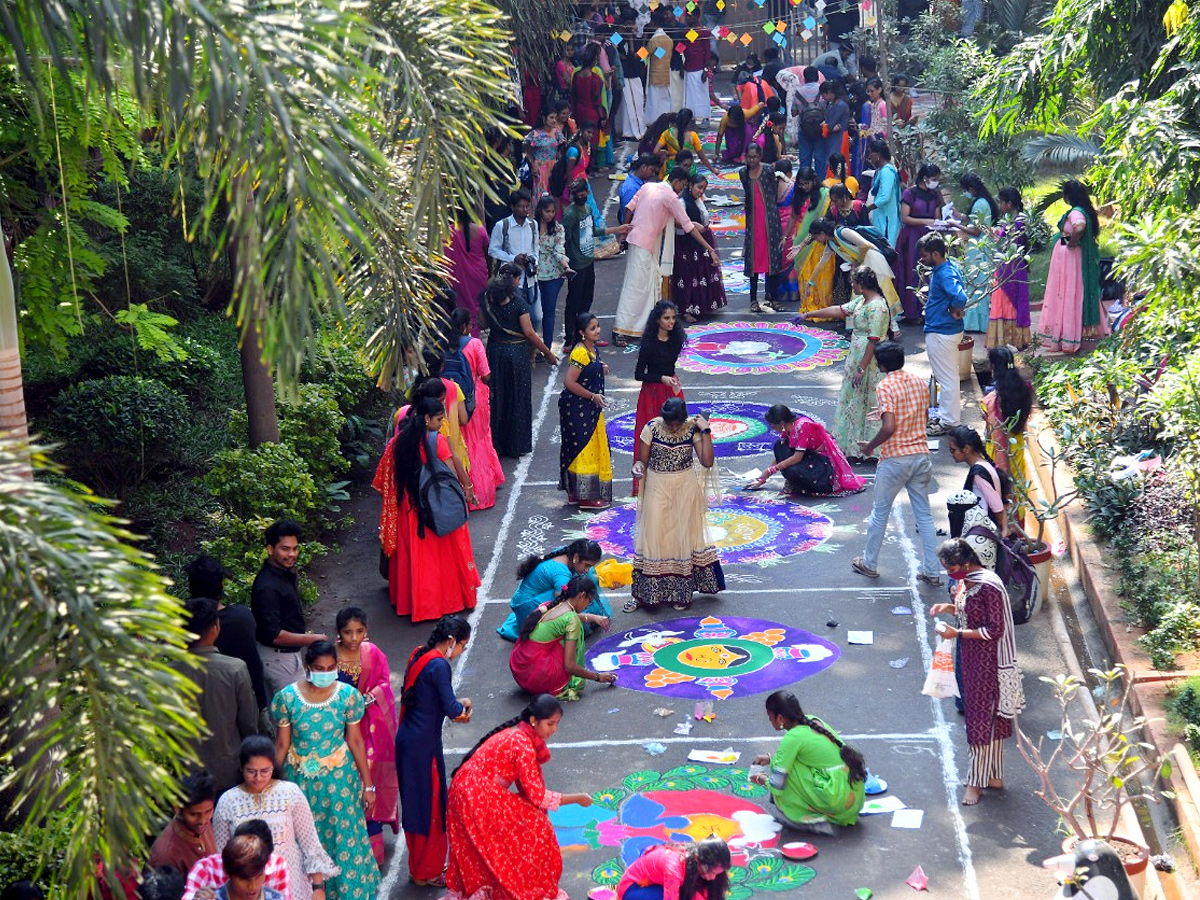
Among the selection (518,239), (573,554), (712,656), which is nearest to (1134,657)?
(712,656)

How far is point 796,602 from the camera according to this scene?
10.7 m

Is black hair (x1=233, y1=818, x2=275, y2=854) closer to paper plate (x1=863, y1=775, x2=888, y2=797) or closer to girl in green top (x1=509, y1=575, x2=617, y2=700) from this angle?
girl in green top (x1=509, y1=575, x2=617, y2=700)

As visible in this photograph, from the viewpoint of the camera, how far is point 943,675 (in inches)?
327

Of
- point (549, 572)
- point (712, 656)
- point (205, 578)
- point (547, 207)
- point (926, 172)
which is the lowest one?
point (712, 656)

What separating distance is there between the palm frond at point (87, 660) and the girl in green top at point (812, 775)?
3550 millimetres

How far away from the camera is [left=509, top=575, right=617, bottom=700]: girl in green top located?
30.5 feet

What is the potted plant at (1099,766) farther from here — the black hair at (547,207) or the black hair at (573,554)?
the black hair at (547,207)

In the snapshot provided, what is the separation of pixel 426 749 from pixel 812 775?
1942 millimetres

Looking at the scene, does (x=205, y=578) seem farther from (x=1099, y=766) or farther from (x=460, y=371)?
(x=1099, y=766)

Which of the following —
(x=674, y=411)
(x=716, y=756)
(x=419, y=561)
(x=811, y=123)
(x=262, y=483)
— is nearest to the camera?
(x=716, y=756)

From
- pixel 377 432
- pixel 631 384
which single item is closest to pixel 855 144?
pixel 631 384

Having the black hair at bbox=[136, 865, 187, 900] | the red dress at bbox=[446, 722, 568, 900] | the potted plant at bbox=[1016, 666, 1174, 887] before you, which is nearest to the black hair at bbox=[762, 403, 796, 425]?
the potted plant at bbox=[1016, 666, 1174, 887]

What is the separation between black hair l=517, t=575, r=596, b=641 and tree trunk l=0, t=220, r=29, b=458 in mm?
3466

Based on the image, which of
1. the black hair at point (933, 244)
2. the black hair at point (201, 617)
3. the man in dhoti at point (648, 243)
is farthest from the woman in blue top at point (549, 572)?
the man in dhoti at point (648, 243)
